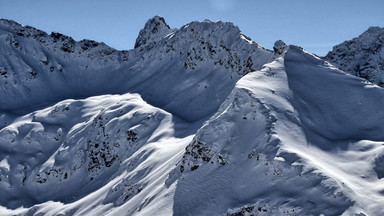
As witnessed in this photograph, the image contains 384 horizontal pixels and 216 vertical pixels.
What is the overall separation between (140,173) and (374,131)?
2293 cm

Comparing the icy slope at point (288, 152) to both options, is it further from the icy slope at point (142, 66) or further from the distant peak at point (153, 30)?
the distant peak at point (153, 30)

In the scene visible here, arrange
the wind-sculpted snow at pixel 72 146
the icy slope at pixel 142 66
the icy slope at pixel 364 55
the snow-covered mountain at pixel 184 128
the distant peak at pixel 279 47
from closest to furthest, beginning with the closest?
the snow-covered mountain at pixel 184 128, the distant peak at pixel 279 47, the wind-sculpted snow at pixel 72 146, the icy slope at pixel 142 66, the icy slope at pixel 364 55

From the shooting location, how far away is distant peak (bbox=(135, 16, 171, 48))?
3369 inches

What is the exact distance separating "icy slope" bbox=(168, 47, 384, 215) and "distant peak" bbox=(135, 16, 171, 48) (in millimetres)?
54049

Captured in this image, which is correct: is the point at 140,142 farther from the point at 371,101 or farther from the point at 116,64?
the point at 116,64

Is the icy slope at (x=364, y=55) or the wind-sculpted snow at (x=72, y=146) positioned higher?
the icy slope at (x=364, y=55)

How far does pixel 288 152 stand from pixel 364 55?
→ 6574 cm

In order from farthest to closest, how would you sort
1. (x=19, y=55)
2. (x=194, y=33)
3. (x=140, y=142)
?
1. (x=19, y=55)
2. (x=194, y=33)
3. (x=140, y=142)

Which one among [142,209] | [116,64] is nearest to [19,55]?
[116,64]

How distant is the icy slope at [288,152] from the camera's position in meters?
21.0

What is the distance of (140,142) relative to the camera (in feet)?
159

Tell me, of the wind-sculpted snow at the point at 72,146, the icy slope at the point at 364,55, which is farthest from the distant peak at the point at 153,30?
the icy slope at the point at 364,55

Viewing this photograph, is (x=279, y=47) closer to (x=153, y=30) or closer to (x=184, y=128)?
(x=184, y=128)

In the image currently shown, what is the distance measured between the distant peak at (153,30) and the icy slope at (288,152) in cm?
5405
